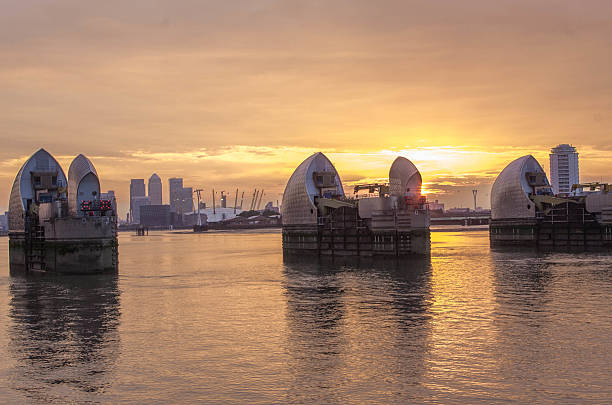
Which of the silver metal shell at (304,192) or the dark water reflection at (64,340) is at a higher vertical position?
the silver metal shell at (304,192)

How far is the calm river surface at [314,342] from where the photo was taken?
1013 inches

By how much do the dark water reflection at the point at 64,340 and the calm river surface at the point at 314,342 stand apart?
0.11 m

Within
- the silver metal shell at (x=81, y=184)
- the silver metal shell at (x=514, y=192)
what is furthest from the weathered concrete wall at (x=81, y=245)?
the silver metal shell at (x=514, y=192)

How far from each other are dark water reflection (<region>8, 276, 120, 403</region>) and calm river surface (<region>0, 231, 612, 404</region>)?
0.36 feet

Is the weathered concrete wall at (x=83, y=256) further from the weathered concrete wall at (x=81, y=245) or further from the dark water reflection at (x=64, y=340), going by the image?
the dark water reflection at (x=64, y=340)

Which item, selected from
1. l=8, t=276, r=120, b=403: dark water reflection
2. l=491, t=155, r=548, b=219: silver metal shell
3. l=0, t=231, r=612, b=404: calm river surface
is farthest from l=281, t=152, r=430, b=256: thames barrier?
l=8, t=276, r=120, b=403: dark water reflection

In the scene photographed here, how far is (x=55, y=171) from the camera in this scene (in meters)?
95.4

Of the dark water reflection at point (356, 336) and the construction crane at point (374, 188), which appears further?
the construction crane at point (374, 188)

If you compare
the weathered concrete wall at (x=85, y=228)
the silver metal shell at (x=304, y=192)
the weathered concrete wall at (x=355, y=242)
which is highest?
the silver metal shell at (x=304, y=192)

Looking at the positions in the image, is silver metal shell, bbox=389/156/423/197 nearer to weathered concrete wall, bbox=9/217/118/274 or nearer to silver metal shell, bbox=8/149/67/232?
weathered concrete wall, bbox=9/217/118/274

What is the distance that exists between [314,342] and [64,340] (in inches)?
576

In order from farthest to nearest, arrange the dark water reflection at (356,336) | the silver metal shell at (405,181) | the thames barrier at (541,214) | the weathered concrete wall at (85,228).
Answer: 1. the thames barrier at (541,214)
2. the silver metal shell at (405,181)
3. the weathered concrete wall at (85,228)
4. the dark water reflection at (356,336)

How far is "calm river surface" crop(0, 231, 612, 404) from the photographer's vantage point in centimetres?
2573

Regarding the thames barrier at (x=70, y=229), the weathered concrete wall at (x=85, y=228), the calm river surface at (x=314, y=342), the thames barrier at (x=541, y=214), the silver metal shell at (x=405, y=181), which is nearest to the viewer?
the calm river surface at (x=314, y=342)
